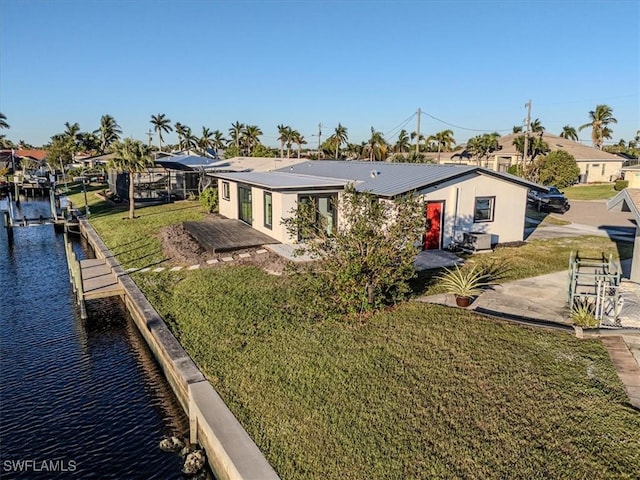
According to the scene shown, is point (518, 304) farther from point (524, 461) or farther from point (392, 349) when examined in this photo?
point (524, 461)

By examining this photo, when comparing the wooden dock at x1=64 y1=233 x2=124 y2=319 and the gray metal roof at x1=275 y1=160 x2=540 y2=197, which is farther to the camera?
the gray metal roof at x1=275 y1=160 x2=540 y2=197

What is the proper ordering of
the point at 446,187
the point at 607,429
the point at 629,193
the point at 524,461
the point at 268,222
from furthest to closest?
1. the point at 268,222
2. the point at 446,187
3. the point at 629,193
4. the point at 607,429
5. the point at 524,461

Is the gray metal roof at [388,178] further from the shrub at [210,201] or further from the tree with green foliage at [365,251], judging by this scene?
the shrub at [210,201]

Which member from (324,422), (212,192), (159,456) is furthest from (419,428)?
(212,192)

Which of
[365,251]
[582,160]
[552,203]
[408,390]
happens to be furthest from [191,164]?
[582,160]

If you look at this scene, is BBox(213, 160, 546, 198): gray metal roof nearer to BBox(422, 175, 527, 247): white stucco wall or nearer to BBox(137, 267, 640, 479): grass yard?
BBox(422, 175, 527, 247): white stucco wall

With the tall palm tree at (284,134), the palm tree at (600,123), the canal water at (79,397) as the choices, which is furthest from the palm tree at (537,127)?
the canal water at (79,397)

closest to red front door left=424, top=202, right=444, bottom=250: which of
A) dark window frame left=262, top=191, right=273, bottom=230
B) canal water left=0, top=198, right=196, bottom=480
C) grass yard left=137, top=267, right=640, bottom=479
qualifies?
dark window frame left=262, top=191, right=273, bottom=230
